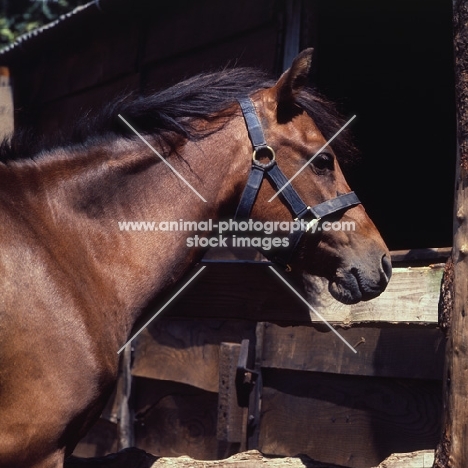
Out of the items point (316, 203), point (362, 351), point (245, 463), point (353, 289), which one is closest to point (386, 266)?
point (353, 289)

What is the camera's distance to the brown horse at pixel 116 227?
2.68 meters

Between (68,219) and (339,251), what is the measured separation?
1.17 meters

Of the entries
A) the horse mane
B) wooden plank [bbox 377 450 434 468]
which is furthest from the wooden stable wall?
the horse mane

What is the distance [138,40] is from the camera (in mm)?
6234

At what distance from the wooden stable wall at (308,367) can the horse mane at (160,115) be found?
97 cm

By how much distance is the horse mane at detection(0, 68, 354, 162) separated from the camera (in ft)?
10.6

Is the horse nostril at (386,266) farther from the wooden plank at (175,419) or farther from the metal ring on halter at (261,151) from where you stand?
the wooden plank at (175,419)

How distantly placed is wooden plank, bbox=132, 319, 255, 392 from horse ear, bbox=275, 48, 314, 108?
78.5 inches

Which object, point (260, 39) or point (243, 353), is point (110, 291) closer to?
point (243, 353)

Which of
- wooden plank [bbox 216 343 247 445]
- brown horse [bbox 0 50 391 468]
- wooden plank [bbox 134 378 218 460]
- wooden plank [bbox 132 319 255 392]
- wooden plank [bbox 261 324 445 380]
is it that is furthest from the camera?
wooden plank [bbox 134 378 218 460]

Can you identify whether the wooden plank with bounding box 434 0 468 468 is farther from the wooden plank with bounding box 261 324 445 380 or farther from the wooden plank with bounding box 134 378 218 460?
the wooden plank with bounding box 134 378 218 460

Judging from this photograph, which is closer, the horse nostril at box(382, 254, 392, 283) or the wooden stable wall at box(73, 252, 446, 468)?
the horse nostril at box(382, 254, 392, 283)

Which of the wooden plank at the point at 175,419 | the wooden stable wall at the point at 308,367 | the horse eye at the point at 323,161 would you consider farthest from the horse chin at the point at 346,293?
the wooden plank at the point at 175,419

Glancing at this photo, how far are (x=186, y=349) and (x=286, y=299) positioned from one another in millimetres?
1678
